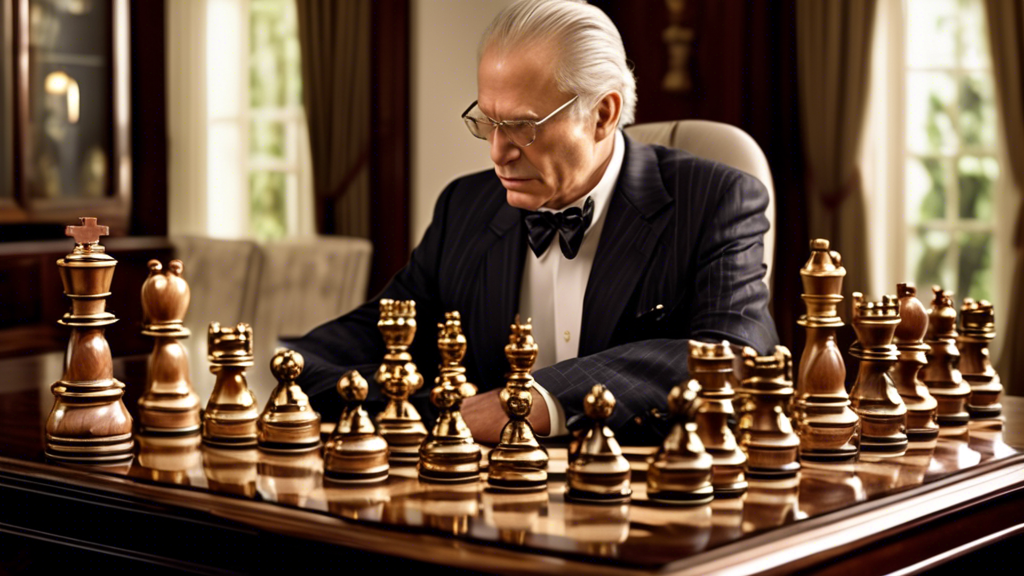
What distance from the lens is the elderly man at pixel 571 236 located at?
8.13 ft

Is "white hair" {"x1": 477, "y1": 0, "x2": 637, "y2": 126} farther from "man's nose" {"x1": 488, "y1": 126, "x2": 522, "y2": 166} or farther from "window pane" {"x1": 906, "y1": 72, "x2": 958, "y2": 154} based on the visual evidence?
"window pane" {"x1": 906, "y1": 72, "x2": 958, "y2": 154}

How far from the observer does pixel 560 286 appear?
2.79 m

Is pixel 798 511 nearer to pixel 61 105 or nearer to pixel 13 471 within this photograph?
pixel 13 471

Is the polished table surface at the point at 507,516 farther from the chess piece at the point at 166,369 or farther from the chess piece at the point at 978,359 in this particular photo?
the chess piece at the point at 978,359

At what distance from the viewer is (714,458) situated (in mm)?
1476

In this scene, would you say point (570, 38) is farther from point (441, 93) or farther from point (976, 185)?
point (441, 93)

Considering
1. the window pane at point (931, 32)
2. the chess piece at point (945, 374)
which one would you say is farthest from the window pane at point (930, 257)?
the chess piece at point (945, 374)

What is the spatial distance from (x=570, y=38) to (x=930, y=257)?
3.63 meters

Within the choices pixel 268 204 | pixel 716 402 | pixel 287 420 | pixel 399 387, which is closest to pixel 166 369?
pixel 287 420

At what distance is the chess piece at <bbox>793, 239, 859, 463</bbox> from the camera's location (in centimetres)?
167

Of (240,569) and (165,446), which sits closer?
(240,569)

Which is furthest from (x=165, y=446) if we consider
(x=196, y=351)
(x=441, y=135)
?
(x=441, y=135)

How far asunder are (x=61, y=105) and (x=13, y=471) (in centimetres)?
→ 563

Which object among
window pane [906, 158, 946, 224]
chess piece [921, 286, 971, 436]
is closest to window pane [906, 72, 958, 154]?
window pane [906, 158, 946, 224]
